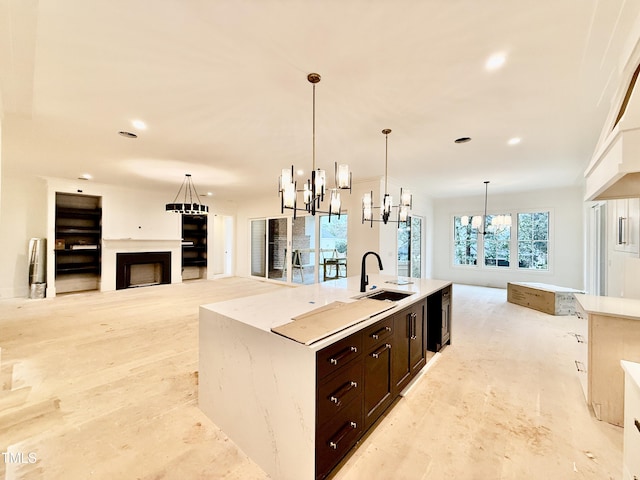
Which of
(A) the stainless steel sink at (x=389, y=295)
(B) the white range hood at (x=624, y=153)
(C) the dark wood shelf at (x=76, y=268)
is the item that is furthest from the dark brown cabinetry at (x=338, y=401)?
(C) the dark wood shelf at (x=76, y=268)

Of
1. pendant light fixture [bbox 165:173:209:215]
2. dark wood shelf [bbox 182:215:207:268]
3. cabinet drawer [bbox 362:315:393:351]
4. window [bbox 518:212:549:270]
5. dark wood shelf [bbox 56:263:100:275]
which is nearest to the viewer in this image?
cabinet drawer [bbox 362:315:393:351]

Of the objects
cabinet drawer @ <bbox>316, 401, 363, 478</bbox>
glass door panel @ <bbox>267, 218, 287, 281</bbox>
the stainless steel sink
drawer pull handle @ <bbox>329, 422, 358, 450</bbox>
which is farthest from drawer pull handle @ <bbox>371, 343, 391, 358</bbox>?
glass door panel @ <bbox>267, 218, 287, 281</bbox>

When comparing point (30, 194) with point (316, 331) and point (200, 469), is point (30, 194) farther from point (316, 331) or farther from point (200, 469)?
point (316, 331)

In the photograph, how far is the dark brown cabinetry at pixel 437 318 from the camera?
10.7ft

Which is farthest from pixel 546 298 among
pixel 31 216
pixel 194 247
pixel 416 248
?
pixel 31 216

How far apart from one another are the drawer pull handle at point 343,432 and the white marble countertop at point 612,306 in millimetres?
2100

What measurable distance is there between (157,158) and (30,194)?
4307mm

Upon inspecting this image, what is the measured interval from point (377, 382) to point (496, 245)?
25.0 ft

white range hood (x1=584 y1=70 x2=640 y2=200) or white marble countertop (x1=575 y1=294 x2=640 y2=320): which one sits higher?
white range hood (x1=584 y1=70 x2=640 y2=200)

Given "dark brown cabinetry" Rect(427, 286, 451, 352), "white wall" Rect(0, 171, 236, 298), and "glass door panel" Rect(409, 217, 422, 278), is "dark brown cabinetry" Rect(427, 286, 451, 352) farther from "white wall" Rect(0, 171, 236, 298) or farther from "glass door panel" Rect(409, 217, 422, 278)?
"white wall" Rect(0, 171, 236, 298)

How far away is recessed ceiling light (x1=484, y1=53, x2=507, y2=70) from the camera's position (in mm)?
1951

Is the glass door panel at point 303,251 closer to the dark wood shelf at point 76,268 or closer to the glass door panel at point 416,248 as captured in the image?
the glass door panel at point 416,248

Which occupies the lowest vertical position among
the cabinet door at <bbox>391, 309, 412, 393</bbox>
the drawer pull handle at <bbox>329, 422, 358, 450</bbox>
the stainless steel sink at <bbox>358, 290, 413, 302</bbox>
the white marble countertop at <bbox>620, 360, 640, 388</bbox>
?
the drawer pull handle at <bbox>329, 422, 358, 450</bbox>

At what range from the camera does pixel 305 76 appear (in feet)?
7.30
